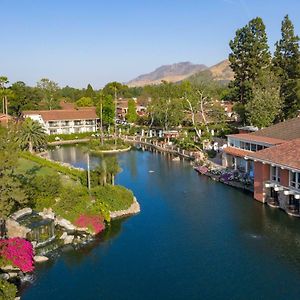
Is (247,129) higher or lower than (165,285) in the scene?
A: higher

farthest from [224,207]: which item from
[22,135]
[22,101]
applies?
[22,101]

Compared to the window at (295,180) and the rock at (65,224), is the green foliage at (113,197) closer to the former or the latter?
the rock at (65,224)

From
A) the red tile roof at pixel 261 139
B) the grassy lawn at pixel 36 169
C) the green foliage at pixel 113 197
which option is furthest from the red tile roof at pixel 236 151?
the grassy lawn at pixel 36 169

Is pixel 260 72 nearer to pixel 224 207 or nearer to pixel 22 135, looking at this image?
pixel 224 207

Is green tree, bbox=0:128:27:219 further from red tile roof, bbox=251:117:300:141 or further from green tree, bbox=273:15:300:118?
green tree, bbox=273:15:300:118

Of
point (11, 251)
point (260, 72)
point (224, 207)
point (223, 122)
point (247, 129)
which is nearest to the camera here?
point (11, 251)

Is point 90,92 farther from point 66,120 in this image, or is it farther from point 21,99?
point 66,120

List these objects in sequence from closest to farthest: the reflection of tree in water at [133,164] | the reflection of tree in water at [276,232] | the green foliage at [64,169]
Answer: the reflection of tree in water at [276,232], the green foliage at [64,169], the reflection of tree in water at [133,164]
